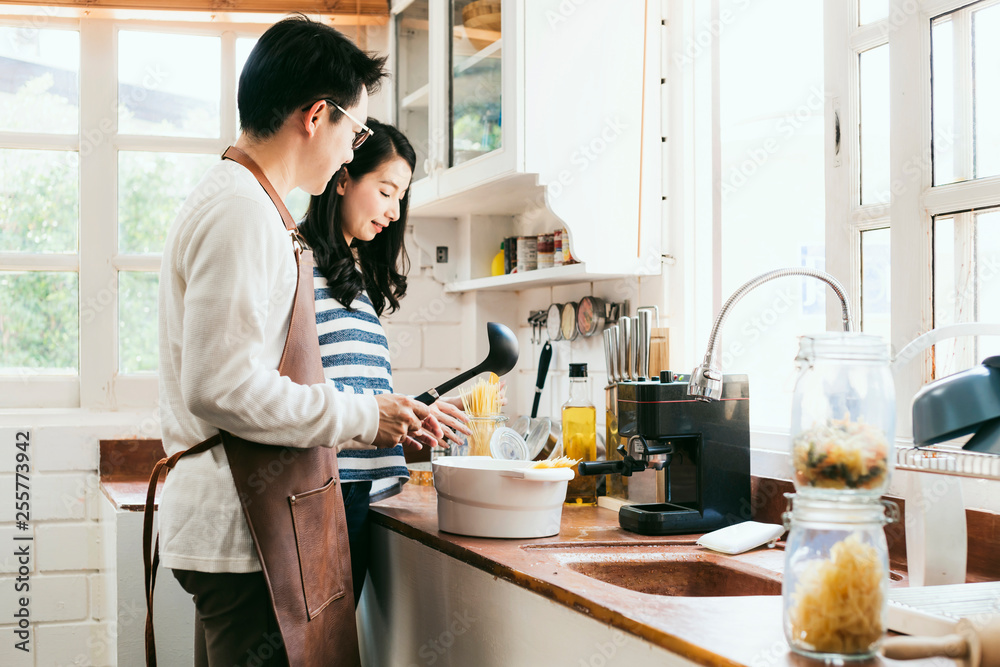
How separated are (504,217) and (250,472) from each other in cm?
162

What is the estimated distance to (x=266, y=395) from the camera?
117 cm

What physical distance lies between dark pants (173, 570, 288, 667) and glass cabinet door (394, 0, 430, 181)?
4.89 ft

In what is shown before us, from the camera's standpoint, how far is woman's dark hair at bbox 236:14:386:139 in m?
1.33

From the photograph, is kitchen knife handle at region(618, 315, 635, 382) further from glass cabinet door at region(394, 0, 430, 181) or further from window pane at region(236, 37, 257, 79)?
window pane at region(236, 37, 257, 79)

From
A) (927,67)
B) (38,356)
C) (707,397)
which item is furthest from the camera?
(38,356)

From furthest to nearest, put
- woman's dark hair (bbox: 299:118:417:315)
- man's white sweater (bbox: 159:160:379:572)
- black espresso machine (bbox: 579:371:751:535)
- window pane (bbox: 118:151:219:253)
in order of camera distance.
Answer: window pane (bbox: 118:151:219:253), woman's dark hair (bbox: 299:118:417:315), black espresso machine (bbox: 579:371:751:535), man's white sweater (bbox: 159:160:379:572)

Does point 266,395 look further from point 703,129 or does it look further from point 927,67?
point 703,129

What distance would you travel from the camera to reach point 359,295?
1743 mm

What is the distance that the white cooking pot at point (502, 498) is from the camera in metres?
1.51

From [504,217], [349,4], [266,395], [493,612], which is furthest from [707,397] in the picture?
[349,4]

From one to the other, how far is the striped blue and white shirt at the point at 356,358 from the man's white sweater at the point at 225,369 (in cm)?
37

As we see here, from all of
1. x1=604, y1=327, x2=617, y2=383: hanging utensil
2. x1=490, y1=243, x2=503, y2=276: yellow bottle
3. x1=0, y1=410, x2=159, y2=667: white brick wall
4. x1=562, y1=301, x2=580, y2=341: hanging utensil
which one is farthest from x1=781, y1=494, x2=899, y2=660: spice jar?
x1=0, y1=410, x2=159, y2=667: white brick wall

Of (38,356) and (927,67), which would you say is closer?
(927,67)

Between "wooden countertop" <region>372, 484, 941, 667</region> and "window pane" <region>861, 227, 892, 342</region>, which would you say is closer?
"wooden countertop" <region>372, 484, 941, 667</region>
